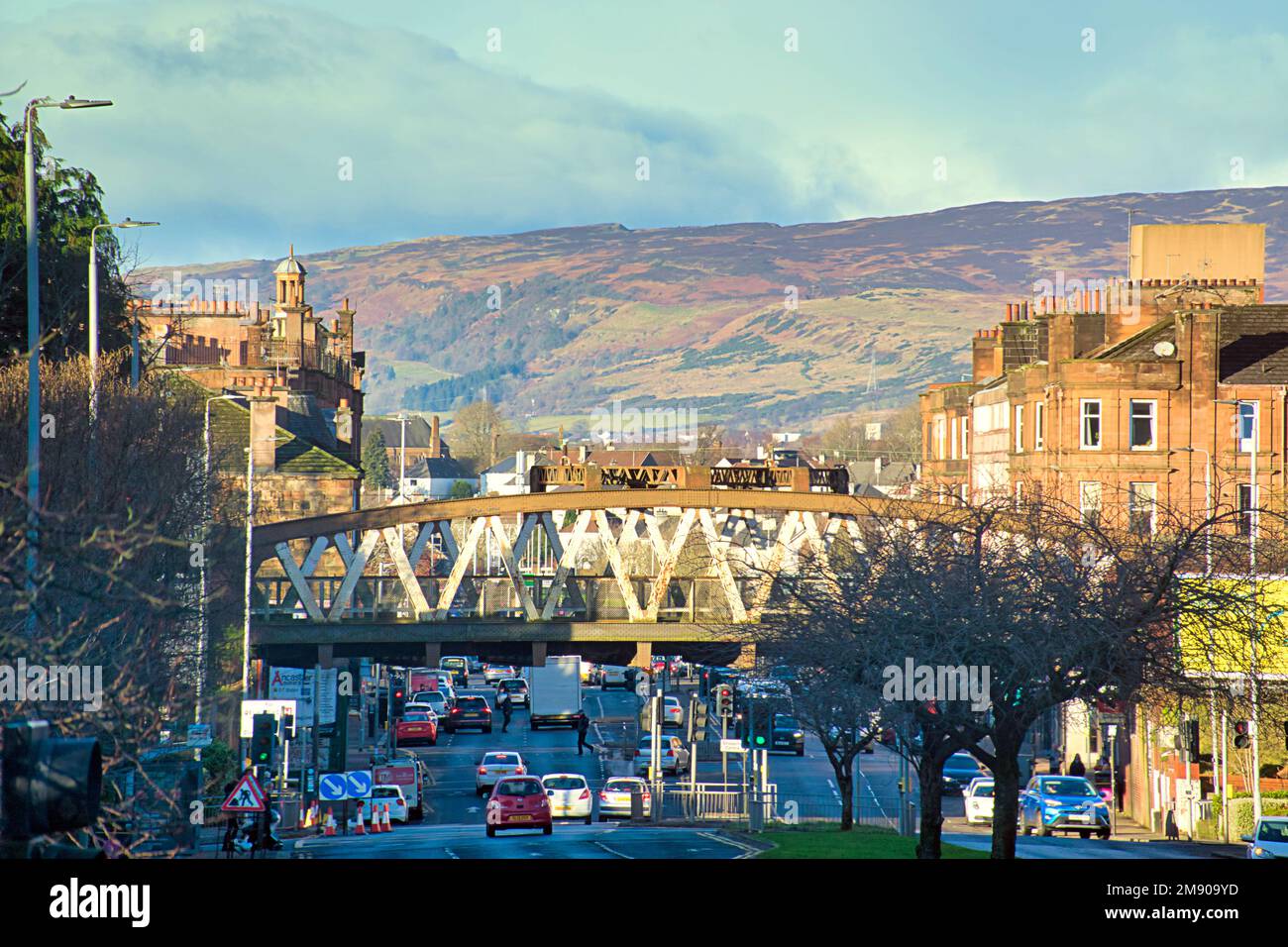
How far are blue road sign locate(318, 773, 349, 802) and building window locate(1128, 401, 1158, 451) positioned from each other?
114ft

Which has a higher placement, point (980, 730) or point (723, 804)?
point (980, 730)

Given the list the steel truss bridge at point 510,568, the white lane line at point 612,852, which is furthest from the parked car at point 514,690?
the white lane line at point 612,852

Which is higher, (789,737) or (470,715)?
(470,715)

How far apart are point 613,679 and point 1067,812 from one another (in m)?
85.7

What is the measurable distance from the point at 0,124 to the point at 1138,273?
5566cm

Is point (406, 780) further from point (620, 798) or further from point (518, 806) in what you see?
point (518, 806)

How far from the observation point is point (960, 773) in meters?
68.2

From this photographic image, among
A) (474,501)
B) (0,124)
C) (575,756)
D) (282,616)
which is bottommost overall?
(575,756)

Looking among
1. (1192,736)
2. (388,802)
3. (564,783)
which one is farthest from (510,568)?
(1192,736)

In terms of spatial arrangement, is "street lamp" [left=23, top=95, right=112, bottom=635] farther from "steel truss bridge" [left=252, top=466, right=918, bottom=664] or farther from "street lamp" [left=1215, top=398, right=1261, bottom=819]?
"steel truss bridge" [left=252, top=466, right=918, bottom=664]
